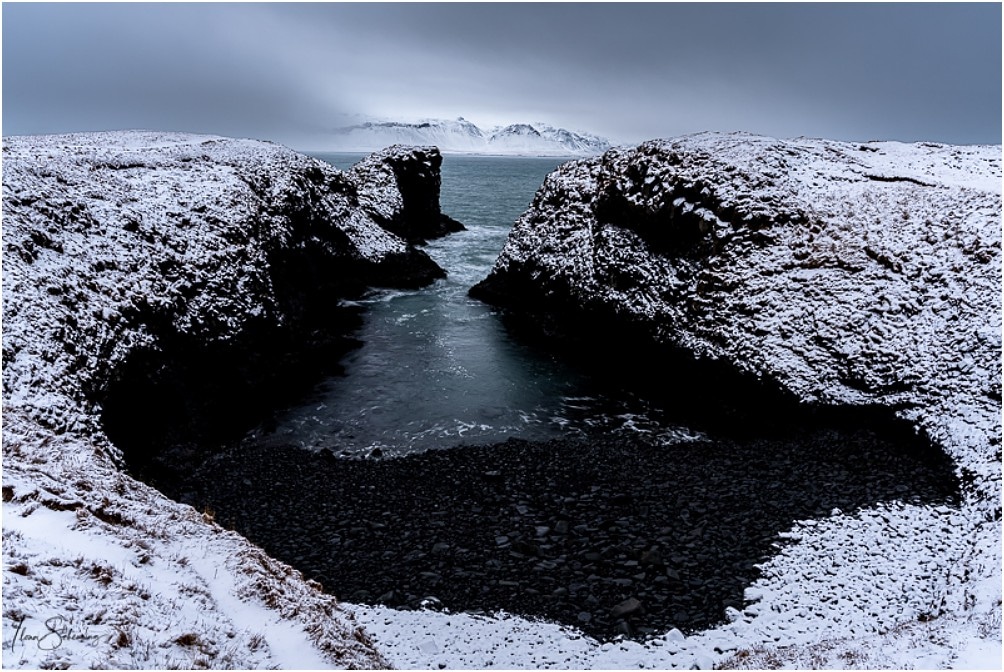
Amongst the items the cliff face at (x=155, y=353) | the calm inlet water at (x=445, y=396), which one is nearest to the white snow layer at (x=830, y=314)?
the cliff face at (x=155, y=353)

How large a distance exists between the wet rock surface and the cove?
6 cm

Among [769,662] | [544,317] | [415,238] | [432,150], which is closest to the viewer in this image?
[769,662]

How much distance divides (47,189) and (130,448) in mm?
12351

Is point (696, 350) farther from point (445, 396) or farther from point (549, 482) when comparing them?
point (445, 396)

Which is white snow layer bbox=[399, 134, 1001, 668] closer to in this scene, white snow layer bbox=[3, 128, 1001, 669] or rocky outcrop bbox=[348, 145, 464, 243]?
white snow layer bbox=[3, 128, 1001, 669]

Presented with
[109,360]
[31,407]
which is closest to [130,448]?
[109,360]

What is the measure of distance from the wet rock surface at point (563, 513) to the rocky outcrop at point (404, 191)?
39.5 meters

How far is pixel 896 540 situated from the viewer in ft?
50.0

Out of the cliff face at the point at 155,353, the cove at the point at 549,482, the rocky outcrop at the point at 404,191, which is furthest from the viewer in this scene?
the rocky outcrop at the point at 404,191

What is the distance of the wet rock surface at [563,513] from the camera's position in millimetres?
14336

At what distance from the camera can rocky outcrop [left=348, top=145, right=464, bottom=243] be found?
2314 inches

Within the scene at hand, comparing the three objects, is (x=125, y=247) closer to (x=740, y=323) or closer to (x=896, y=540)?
(x=740, y=323)

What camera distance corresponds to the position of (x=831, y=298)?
23891 mm

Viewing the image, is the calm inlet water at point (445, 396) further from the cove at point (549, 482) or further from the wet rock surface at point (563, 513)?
the wet rock surface at point (563, 513)
